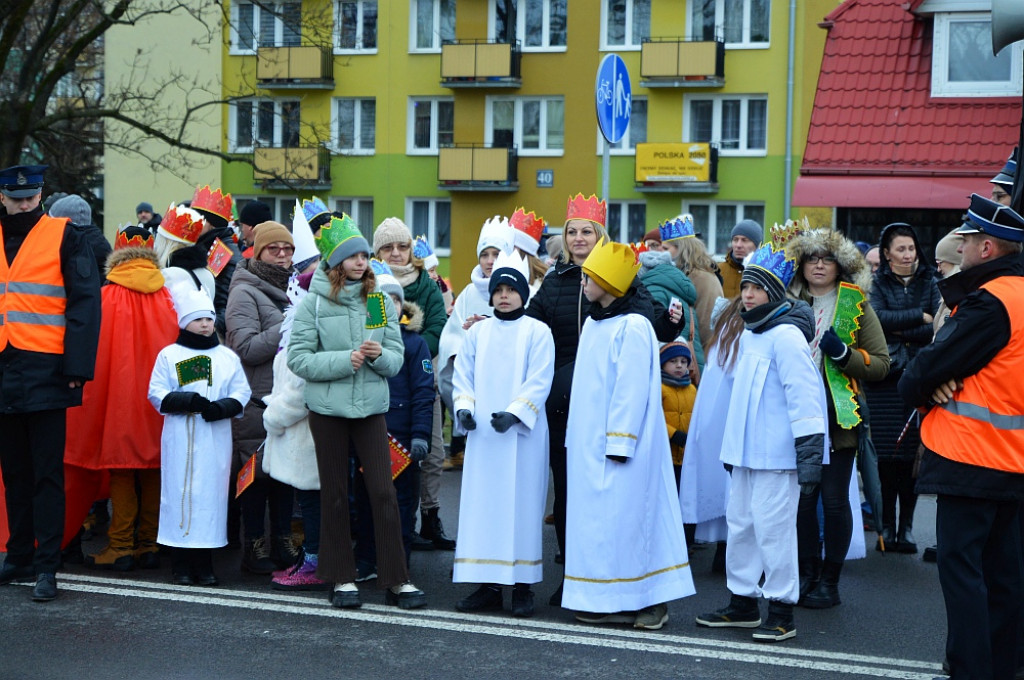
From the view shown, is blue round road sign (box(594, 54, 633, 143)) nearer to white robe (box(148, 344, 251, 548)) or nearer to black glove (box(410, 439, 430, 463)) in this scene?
black glove (box(410, 439, 430, 463))

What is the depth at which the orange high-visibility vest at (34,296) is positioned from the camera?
7.61 m

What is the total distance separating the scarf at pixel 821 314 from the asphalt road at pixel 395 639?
1.49 meters

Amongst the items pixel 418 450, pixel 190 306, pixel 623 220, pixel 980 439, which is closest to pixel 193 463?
pixel 190 306

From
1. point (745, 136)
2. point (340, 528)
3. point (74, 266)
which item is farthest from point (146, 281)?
point (745, 136)

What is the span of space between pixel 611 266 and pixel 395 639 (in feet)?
7.39

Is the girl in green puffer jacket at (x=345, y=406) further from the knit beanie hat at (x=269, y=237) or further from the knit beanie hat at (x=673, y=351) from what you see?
the knit beanie hat at (x=673, y=351)

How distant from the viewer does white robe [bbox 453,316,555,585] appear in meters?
7.40

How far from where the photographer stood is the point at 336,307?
749 cm

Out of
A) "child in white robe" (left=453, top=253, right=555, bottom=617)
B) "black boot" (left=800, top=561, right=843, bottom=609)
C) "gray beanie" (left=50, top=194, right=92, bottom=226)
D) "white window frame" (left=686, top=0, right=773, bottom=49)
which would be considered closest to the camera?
"child in white robe" (left=453, top=253, right=555, bottom=617)

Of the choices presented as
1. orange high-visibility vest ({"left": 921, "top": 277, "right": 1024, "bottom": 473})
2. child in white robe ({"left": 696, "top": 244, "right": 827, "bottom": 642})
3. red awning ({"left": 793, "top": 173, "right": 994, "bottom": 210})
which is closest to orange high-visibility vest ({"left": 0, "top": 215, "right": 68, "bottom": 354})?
child in white robe ({"left": 696, "top": 244, "right": 827, "bottom": 642})

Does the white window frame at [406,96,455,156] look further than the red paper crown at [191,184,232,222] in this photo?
Yes

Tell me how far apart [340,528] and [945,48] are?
1571 cm

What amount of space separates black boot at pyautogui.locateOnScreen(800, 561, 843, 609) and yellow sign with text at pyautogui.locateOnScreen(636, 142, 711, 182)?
1190 inches

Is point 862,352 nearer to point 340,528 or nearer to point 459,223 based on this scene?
point 340,528
